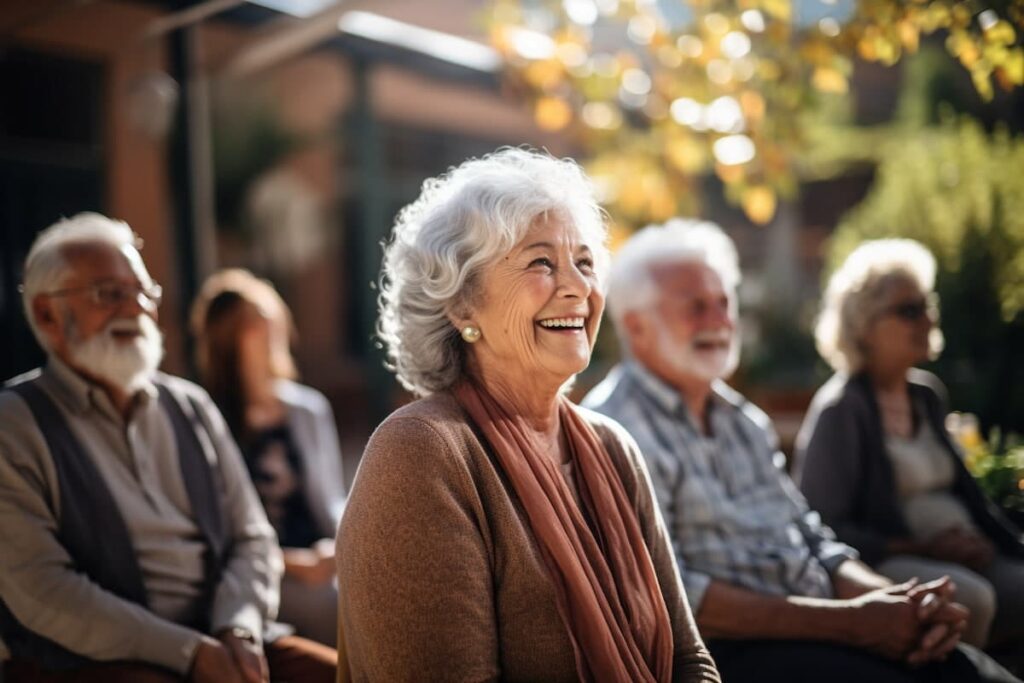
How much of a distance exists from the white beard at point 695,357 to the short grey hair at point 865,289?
0.80 metres

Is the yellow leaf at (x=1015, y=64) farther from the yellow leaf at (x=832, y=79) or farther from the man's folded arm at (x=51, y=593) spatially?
the man's folded arm at (x=51, y=593)

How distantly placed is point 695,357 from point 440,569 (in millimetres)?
1488

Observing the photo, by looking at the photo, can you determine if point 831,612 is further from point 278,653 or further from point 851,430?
point 278,653

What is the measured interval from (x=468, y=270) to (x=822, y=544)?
164 centimetres

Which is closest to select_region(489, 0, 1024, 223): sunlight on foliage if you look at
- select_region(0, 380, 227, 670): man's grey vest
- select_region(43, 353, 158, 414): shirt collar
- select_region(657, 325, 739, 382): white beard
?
select_region(657, 325, 739, 382): white beard

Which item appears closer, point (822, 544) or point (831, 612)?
point (831, 612)

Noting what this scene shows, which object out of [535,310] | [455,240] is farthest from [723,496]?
[455,240]

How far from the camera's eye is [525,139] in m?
15.0

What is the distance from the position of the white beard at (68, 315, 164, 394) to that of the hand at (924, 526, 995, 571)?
254 cm

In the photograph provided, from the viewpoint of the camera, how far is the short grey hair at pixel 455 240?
86.2 inches

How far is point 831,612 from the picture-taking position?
9.11 feet

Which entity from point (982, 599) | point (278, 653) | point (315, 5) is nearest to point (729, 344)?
point (982, 599)

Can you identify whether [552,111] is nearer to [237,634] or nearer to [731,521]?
[731,521]

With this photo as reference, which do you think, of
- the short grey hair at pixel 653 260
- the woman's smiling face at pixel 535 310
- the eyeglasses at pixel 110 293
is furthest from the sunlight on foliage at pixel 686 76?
the eyeglasses at pixel 110 293
